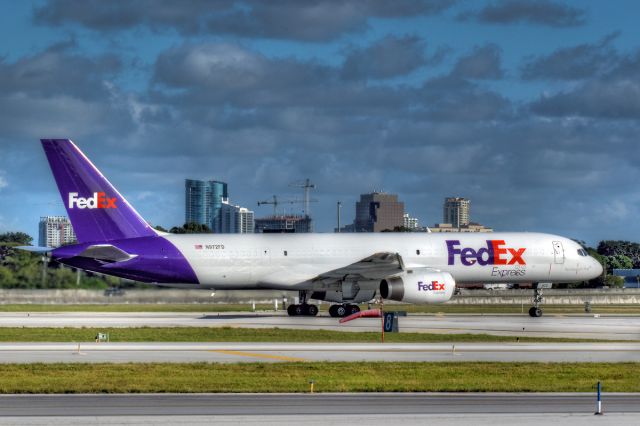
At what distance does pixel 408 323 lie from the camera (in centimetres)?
5238

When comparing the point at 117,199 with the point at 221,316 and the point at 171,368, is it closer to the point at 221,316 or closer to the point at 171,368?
the point at 221,316

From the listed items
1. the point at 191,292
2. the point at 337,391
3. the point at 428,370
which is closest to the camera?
the point at 337,391

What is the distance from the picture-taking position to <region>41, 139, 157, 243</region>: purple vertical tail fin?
55.0 meters

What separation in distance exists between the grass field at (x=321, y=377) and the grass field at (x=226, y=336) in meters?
10.3

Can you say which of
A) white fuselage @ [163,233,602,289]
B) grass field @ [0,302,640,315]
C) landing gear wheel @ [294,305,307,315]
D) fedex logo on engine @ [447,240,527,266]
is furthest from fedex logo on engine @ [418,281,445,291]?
grass field @ [0,302,640,315]

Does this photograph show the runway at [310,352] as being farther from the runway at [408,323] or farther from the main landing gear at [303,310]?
the main landing gear at [303,310]

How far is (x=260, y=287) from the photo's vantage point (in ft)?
193

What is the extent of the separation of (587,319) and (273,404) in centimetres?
3832

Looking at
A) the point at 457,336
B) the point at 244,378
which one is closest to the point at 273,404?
the point at 244,378

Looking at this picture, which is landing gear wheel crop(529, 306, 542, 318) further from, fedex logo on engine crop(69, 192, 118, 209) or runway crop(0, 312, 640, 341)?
fedex logo on engine crop(69, 192, 118, 209)

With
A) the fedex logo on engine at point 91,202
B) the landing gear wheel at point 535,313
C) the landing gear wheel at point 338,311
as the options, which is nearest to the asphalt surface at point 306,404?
the landing gear wheel at point 338,311

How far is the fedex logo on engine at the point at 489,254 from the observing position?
5862 cm

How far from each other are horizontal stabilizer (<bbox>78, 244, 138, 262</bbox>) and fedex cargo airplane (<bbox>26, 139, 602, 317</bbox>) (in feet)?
0.18

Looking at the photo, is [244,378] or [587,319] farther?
[587,319]
